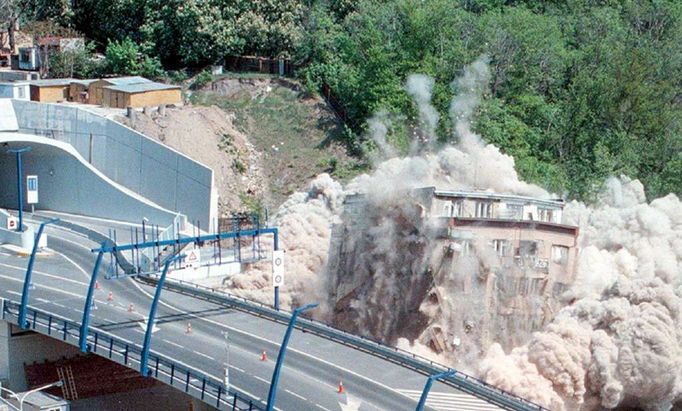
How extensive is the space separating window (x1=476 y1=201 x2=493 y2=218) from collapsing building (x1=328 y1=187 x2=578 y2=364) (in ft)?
0.17

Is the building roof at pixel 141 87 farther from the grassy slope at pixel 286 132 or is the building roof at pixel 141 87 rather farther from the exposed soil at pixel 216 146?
the grassy slope at pixel 286 132

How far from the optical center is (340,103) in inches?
3903

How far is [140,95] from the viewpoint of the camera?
3637 inches

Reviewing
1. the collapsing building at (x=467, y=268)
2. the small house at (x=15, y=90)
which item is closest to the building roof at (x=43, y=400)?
the collapsing building at (x=467, y=268)

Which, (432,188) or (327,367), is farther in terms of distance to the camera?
(432,188)

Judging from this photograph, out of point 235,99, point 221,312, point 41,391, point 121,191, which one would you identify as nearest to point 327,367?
point 221,312

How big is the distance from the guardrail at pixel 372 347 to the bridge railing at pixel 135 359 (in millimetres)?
6759

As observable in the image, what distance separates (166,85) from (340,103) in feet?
41.7

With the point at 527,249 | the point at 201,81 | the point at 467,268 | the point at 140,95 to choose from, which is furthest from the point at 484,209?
the point at 201,81

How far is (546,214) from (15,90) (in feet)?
131

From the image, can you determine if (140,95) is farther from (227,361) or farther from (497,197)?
(227,361)

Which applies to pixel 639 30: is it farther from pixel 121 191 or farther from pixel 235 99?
pixel 121 191

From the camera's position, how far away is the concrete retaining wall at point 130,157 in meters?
82.2

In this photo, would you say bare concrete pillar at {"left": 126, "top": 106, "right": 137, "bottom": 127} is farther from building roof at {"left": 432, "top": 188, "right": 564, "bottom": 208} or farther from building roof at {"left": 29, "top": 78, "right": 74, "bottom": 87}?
building roof at {"left": 432, "top": 188, "right": 564, "bottom": 208}
